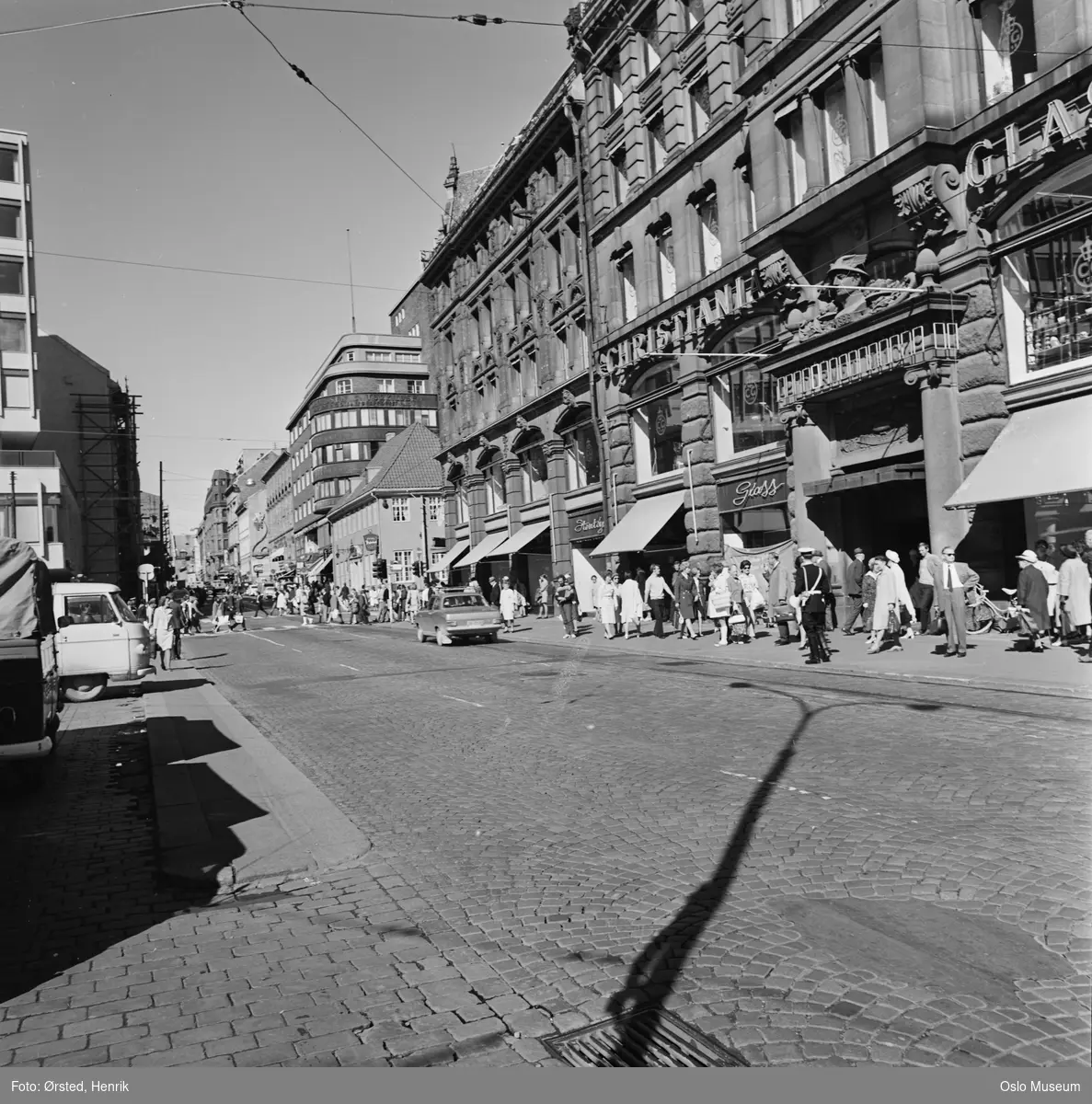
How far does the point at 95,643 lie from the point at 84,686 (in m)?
0.77

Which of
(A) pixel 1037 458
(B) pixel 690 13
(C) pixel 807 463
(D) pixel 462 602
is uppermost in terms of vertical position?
(B) pixel 690 13

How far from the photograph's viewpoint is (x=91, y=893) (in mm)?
5871

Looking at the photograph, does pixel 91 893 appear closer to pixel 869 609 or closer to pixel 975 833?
pixel 975 833

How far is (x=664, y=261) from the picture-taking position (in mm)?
29984

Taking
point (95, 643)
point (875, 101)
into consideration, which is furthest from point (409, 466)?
point (95, 643)

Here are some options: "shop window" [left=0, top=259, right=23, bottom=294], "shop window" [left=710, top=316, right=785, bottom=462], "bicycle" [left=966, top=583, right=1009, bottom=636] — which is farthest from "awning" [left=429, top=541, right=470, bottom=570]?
"bicycle" [left=966, top=583, right=1009, bottom=636]

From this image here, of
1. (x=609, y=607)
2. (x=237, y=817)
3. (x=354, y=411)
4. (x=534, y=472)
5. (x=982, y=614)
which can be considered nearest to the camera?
(x=237, y=817)

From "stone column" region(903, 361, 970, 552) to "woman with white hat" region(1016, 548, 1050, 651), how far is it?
10.1ft

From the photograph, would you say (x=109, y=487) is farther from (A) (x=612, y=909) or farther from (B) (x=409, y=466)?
(A) (x=612, y=909)

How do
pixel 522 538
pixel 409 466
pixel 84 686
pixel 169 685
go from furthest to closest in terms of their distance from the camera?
pixel 409 466 < pixel 522 538 < pixel 169 685 < pixel 84 686

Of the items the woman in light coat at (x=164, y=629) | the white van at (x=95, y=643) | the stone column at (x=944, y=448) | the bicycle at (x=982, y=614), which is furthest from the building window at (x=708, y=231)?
the white van at (x=95, y=643)

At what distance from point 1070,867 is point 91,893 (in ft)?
18.6

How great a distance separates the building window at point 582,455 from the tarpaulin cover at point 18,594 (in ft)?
84.6

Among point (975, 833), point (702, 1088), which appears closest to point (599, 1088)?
point (702, 1088)
